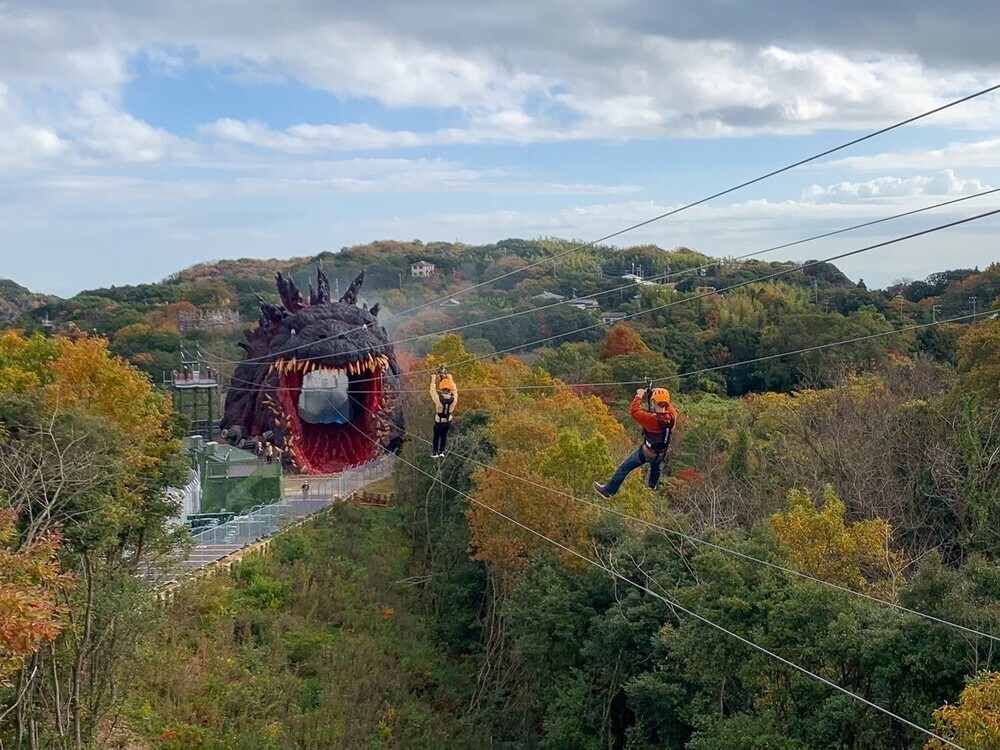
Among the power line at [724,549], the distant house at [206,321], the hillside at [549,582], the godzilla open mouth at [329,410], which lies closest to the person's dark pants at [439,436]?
the power line at [724,549]

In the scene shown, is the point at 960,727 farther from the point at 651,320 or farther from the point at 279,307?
the point at 651,320

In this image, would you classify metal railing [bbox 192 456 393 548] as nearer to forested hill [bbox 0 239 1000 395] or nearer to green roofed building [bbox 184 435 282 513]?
green roofed building [bbox 184 435 282 513]

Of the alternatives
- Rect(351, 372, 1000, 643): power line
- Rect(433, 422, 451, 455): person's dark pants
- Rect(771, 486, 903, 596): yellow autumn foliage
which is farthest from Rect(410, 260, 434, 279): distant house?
Rect(771, 486, 903, 596): yellow autumn foliage

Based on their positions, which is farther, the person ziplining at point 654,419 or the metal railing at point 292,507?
the metal railing at point 292,507

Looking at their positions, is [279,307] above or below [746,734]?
above

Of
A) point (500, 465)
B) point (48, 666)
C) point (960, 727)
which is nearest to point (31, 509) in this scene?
point (48, 666)

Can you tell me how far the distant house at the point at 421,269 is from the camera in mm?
76938

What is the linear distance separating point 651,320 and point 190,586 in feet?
144

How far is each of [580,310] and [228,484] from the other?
3772 centimetres

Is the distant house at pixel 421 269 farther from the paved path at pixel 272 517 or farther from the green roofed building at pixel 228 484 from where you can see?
the green roofed building at pixel 228 484

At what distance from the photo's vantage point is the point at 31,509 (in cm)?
1062

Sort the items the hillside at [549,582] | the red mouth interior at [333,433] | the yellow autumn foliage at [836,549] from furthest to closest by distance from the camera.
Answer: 1. the red mouth interior at [333,433]
2. the yellow autumn foliage at [836,549]
3. the hillside at [549,582]

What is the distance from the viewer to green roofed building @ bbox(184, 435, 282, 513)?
28.2 m

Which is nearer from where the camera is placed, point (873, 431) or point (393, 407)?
point (873, 431)
